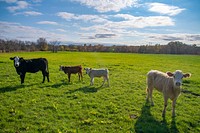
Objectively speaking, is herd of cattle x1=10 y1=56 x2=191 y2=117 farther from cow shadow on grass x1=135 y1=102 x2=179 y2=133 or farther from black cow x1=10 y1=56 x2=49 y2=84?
cow shadow on grass x1=135 y1=102 x2=179 y2=133

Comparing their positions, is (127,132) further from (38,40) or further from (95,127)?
(38,40)

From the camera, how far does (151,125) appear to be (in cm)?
772

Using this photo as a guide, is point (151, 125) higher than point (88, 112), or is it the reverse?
point (88, 112)

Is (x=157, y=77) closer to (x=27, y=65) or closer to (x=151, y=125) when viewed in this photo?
(x=151, y=125)

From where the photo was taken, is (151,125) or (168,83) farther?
(168,83)

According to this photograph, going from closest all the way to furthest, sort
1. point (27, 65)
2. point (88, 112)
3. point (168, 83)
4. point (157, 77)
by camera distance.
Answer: point (88, 112) < point (168, 83) < point (157, 77) < point (27, 65)

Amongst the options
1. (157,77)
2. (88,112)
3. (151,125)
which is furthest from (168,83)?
(88,112)

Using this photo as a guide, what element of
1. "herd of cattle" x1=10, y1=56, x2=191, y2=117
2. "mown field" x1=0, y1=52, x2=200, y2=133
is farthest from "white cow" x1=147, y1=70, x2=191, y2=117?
"mown field" x1=0, y1=52, x2=200, y2=133

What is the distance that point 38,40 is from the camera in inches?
5502

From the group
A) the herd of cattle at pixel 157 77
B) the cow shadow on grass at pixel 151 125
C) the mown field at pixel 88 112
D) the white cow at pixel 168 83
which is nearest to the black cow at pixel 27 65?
the herd of cattle at pixel 157 77

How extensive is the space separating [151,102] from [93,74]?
5.76m

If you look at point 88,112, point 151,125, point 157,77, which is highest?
point 157,77

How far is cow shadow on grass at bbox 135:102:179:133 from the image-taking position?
289 inches

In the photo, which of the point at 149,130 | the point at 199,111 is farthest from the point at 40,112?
the point at 199,111
